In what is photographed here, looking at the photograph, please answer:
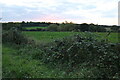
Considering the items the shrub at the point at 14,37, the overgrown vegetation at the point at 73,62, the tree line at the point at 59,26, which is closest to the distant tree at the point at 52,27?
the tree line at the point at 59,26

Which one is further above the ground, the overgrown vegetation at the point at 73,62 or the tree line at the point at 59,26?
the tree line at the point at 59,26

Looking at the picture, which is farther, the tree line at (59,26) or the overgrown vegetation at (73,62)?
the tree line at (59,26)

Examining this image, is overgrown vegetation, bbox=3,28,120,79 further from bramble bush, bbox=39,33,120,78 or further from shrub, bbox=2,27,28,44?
shrub, bbox=2,27,28,44

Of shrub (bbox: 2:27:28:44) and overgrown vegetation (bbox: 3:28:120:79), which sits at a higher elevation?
shrub (bbox: 2:27:28:44)

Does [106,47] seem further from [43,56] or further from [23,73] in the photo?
[23,73]

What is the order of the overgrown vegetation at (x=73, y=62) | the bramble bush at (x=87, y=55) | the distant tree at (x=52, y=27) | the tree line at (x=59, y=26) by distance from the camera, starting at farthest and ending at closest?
the distant tree at (x=52, y=27)
the tree line at (x=59, y=26)
the bramble bush at (x=87, y=55)
the overgrown vegetation at (x=73, y=62)

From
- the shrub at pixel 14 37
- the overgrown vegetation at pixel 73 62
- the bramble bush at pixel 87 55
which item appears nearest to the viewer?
the overgrown vegetation at pixel 73 62

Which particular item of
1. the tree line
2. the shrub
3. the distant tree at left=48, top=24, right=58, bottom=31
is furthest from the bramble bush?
the distant tree at left=48, top=24, right=58, bottom=31

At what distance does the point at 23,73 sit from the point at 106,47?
3.74m

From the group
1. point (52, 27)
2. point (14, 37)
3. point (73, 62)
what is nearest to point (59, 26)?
point (52, 27)

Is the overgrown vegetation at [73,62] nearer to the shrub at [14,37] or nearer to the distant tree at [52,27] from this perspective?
the shrub at [14,37]

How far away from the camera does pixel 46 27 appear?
24.0 metres

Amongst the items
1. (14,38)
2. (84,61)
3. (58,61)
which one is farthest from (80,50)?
(14,38)

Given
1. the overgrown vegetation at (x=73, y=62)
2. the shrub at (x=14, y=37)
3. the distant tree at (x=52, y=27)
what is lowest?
the overgrown vegetation at (x=73, y=62)
